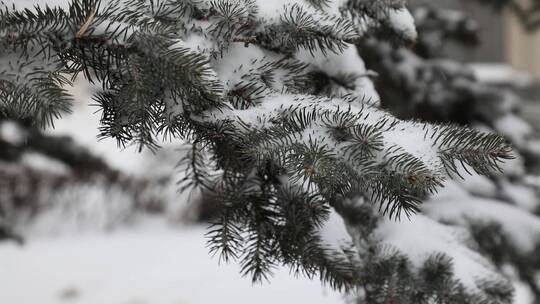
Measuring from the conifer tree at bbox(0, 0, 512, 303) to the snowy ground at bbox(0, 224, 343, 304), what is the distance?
2.28 m

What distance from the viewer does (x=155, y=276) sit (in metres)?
4.28

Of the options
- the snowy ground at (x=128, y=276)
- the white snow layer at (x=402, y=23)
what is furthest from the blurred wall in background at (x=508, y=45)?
the white snow layer at (x=402, y=23)

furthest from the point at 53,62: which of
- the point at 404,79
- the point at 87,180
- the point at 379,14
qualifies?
the point at 87,180

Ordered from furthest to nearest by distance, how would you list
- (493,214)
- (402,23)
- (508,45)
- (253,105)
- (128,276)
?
(508,45) < (128,276) < (493,214) < (402,23) < (253,105)

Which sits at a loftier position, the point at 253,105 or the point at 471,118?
the point at 471,118

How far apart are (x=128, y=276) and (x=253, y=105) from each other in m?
3.77

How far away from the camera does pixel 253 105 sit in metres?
0.82

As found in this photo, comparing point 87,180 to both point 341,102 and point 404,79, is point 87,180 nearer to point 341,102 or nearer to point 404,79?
point 404,79

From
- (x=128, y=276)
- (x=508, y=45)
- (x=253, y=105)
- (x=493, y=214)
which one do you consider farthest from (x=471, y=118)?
(x=508, y=45)

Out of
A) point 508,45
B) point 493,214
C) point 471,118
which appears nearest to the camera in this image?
point 493,214

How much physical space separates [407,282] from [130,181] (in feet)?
16.2

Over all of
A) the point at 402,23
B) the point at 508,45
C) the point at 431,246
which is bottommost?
the point at 431,246

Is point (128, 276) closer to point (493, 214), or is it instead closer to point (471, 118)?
point (471, 118)

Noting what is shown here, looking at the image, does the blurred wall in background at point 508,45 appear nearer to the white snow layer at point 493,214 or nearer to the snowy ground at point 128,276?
the snowy ground at point 128,276
